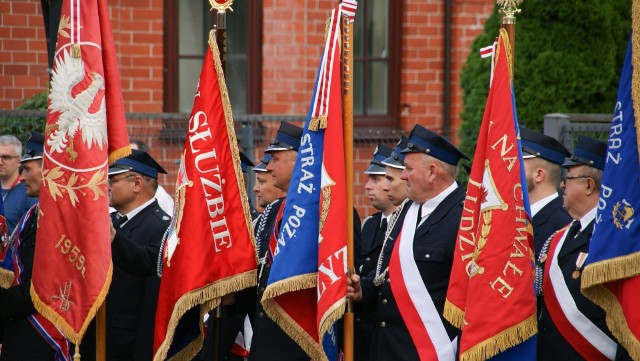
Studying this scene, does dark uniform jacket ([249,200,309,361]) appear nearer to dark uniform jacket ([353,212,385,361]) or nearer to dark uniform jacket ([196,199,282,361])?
dark uniform jacket ([196,199,282,361])

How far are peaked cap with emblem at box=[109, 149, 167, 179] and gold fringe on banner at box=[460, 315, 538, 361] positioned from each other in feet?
9.25

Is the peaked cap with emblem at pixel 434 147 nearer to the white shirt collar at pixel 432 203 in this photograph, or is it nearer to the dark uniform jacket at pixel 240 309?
the white shirt collar at pixel 432 203

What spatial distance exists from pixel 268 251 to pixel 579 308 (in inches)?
76.2

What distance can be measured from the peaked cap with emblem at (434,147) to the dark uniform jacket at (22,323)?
2.53 m

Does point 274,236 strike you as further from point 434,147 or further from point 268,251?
point 434,147

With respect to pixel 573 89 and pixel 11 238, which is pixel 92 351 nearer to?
pixel 11 238

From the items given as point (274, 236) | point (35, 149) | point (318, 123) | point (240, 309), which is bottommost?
point (240, 309)

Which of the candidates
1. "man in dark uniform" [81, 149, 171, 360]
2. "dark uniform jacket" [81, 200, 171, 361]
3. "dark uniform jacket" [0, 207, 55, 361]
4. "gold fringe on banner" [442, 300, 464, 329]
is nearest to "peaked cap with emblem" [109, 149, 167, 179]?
"man in dark uniform" [81, 149, 171, 360]

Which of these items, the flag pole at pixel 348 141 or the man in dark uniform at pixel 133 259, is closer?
the flag pole at pixel 348 141

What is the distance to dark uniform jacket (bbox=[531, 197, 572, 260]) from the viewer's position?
663 cm

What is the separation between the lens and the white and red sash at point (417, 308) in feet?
20.2

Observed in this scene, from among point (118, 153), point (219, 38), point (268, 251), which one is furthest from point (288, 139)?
point (118, 153)

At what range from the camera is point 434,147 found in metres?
6.48

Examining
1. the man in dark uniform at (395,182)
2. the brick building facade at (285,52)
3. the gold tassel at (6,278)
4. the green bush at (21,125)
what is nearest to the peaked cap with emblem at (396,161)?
the man in dark uniform at (395,182)
